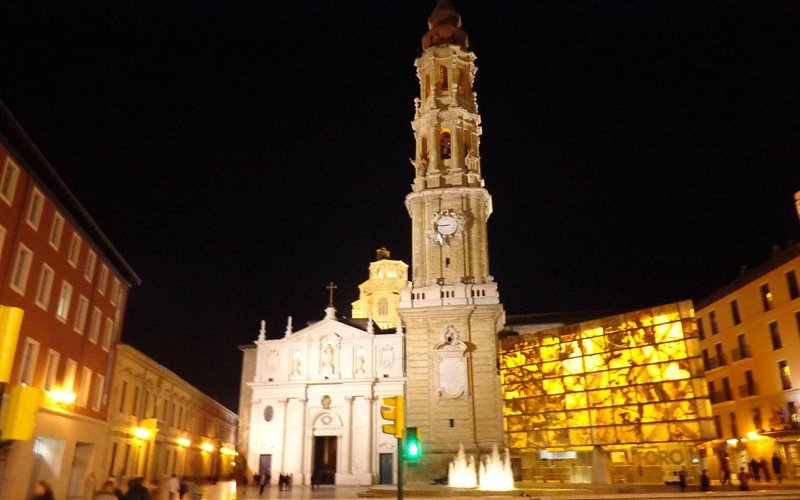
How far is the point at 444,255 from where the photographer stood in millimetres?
37875

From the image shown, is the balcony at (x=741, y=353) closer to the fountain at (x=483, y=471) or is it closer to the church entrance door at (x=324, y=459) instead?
the fountain at (x=483, y=471)

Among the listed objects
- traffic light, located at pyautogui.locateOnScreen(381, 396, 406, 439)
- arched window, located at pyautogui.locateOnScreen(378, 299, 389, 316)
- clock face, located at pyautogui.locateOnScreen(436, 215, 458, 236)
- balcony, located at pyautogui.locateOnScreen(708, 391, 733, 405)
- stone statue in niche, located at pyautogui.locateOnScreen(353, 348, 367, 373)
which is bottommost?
traffic light, located at pyautogui.locateOnScreen(381, 396, 406, 439)

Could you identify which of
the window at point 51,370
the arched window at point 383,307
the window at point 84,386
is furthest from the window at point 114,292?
the arched window at point 383,307

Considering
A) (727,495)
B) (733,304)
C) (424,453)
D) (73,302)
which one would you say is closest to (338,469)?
(424,453)

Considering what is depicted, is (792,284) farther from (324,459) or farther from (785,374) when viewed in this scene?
(324,459)

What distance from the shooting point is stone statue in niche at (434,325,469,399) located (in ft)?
112

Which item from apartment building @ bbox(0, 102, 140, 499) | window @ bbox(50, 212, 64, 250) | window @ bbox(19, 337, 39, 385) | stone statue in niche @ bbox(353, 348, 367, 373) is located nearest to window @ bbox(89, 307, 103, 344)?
apartment building @ bbox(0, 102, 140, 499)

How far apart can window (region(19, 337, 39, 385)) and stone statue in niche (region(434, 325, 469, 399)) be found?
20.9m

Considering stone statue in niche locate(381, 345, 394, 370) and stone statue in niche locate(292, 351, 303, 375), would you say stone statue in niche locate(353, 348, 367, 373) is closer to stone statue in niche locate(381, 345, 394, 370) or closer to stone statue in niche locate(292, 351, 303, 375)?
stone statue in niche locate(381, 345, 394, 370)

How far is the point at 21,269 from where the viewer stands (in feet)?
63.2

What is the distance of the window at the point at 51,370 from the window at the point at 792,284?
108ft

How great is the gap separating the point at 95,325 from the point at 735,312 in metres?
34.2

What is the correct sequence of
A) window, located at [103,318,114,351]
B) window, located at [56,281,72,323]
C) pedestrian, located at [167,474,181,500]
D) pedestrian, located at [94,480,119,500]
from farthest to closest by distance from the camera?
window, located at [103,318,114,351] → window, located at [56,281,72,323] → pedestrian, located at [167,474,181,500] → pedestrian, located at [94,480,119,500]

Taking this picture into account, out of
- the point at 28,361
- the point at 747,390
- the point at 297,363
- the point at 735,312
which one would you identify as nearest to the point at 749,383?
the point at 747,390
